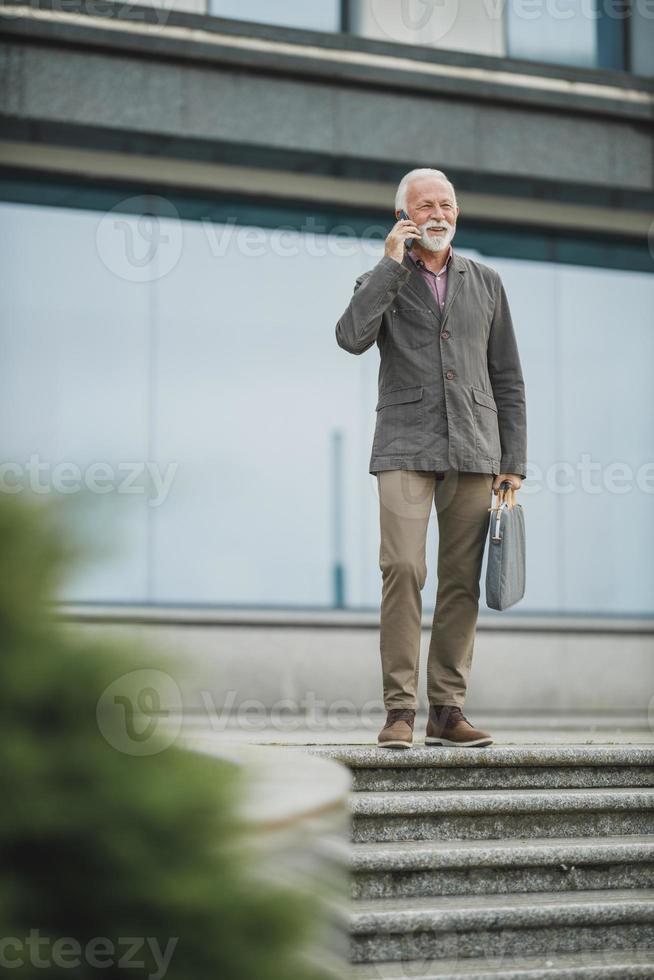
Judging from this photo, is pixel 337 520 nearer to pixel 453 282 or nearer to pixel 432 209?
pixel 453 282

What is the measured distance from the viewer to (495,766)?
15.5 ft

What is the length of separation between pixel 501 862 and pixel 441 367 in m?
1.86

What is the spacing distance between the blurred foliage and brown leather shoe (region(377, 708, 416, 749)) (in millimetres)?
3420

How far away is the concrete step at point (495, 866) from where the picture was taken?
13.4ft

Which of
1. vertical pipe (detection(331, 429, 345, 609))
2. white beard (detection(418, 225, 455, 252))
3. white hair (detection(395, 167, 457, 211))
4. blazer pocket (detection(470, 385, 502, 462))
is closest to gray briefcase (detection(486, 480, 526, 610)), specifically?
blazer pocket (detection(470, 385, 502, 462))

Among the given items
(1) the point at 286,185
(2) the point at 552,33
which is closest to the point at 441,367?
(1) the point at 286,185

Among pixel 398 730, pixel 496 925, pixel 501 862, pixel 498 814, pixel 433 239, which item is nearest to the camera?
pixel 496 925

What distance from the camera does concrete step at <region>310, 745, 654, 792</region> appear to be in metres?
4.59

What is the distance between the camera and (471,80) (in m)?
9.02

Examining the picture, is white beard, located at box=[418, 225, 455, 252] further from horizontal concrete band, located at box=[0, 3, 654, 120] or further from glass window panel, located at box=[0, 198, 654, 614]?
horizontal concrete band, located at box=[0, 3, 654, 120]

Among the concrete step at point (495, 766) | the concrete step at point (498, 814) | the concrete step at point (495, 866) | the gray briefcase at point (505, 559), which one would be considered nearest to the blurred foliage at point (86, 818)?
the concrete step at point (495, 866)

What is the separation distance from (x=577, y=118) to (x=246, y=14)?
251cm

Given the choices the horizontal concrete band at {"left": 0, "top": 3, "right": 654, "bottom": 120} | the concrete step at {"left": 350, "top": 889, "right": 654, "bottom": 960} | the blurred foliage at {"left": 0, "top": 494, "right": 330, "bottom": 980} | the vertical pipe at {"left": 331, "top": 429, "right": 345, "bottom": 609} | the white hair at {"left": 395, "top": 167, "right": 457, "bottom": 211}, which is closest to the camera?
the blurred foliage at {"left": 0, "top": 494, "right": 330, "bottom": 980}

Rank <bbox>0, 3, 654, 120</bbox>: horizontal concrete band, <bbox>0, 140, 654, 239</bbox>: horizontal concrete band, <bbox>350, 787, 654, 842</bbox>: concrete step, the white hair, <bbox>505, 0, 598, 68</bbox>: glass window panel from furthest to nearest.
A: <bbox>505, 0, 598, 68</bbox>: glass window panel → <bbox>0, 140, 654, 239</bbox>: horizontal concrete band → <bbox>0, 3, 654, 120</bbox>: horizontal concrete band → the white hair → <bbox>350, 787, 654, 842</bbox>: concrete step
